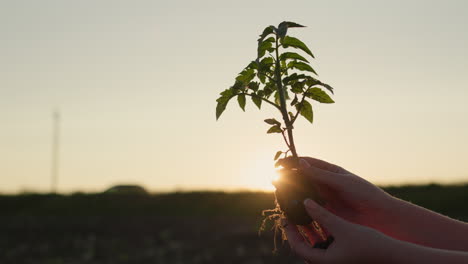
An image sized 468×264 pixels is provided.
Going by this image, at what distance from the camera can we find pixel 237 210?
15.9m

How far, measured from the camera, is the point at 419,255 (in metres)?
1.72

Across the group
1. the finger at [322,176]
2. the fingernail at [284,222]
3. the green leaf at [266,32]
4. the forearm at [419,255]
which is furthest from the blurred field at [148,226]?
the forearm at [419,255]

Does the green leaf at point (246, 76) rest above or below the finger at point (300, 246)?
above

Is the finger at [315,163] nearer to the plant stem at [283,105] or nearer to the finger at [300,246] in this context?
the plant stem at [283,105]

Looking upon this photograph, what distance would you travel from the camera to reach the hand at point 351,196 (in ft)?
6.88

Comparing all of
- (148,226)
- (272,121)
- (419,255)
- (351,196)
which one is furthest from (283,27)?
(148,226)

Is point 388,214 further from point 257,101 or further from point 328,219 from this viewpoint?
point 257,101

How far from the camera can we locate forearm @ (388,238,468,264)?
67.2 inches

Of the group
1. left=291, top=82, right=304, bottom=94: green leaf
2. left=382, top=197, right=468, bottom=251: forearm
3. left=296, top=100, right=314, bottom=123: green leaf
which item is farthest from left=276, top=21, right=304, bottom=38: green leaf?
left=382, top=197, right=468, bottom=251: forearm

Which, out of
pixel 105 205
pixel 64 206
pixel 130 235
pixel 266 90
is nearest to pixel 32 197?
pixel 64 206

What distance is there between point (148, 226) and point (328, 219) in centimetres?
1297

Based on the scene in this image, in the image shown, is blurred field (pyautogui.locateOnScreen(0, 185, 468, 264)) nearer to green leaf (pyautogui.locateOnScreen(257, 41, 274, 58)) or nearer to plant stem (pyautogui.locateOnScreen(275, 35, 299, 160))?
plant stem (pyautogui.locateOnScreen(275, 35, 299, 160))

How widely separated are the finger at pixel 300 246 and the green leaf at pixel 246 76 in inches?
24.8

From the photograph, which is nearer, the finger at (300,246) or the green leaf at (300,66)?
the finger at (300,246)
